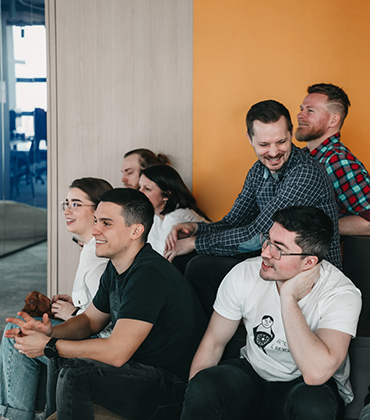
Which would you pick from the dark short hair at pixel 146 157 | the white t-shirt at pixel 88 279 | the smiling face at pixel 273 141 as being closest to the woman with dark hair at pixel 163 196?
the dark short hair at pixel 146 157

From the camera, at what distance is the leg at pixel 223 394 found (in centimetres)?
161

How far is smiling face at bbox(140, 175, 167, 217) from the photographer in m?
3.08

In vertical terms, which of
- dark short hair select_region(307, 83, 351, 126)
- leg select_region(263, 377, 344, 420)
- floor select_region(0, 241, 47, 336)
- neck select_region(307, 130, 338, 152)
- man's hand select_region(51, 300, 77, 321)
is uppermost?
dark short hair select_region(307, 83, 351, 126)

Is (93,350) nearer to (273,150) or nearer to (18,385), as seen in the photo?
(18,385)

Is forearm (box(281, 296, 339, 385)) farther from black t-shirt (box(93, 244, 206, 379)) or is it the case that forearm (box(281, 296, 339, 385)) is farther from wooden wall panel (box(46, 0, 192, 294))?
wooden wall panel (box(46, 0, 192, 294))

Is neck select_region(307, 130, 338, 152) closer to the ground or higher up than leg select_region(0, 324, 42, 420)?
higher up

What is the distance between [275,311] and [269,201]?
0.72 m

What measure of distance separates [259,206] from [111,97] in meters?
1.66

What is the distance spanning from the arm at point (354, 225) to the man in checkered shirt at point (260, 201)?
0.31 m

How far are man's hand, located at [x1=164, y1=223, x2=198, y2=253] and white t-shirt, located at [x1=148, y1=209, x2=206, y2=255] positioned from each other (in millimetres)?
266

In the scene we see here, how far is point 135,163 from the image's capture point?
11.1ft

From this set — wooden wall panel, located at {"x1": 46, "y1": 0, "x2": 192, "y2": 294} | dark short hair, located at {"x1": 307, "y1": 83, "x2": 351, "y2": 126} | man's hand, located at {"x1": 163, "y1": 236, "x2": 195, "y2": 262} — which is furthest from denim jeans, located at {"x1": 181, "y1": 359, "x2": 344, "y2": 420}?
wooden wall panel, located at {"x1": 46, "y1": 0, "x2": 192, "y2": 294}

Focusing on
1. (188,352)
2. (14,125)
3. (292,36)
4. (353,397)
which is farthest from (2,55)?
(353,397)

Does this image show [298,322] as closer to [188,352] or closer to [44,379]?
[188,352]
